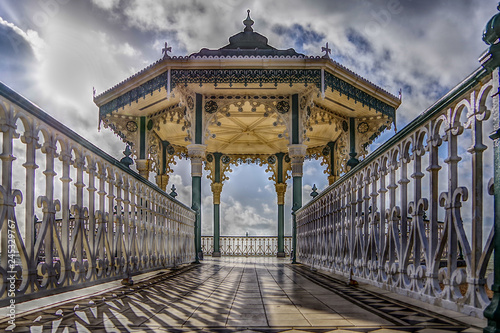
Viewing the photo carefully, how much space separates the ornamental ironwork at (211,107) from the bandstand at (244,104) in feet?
0.09

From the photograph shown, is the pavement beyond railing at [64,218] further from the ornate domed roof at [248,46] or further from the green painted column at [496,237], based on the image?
the ornate domed roof at [248,46]

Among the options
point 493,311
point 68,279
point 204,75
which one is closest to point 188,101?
point 204,75

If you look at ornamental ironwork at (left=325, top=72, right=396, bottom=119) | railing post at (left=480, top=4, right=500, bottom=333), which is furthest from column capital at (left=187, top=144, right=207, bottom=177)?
railing post at (left=480, top=4, right=500, bottom=333)

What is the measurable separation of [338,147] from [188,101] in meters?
6.14

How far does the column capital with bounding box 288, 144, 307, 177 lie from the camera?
12219mm

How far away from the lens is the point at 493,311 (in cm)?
209

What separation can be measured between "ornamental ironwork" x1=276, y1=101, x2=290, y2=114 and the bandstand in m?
0.03

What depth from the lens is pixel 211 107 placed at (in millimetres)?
12445

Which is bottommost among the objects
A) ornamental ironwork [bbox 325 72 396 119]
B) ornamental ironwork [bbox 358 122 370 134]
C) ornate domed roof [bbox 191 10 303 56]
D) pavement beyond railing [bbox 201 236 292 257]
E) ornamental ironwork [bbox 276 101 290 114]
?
pavement beyond railing [bbox 201 236 292 257]

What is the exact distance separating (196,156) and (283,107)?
269 cm

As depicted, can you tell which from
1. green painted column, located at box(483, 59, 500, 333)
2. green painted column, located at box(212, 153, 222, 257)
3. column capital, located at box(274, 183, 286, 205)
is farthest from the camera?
column capital, located at box(274, 183, 286, 205)

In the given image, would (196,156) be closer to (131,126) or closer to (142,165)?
(142,165)

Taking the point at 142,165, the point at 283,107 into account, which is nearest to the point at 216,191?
the point at 142,165

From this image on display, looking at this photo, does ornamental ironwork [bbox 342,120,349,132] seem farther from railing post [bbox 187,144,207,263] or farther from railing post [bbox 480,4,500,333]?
railing post [bbox 480,4,500,333]
